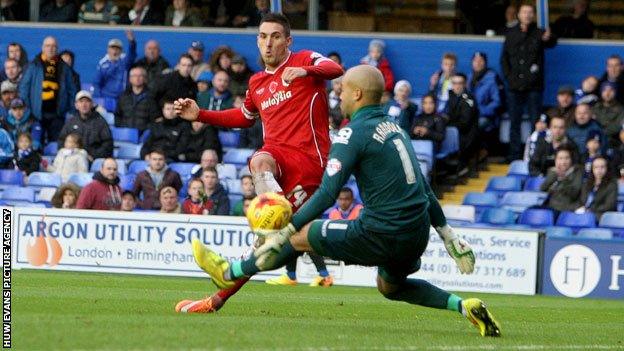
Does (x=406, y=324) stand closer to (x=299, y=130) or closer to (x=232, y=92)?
(x=299, y=130)

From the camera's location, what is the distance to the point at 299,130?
11.1m

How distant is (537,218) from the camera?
19.5 metres

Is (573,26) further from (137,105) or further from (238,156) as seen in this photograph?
(137,105)

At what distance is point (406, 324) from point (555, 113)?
10780 millimetres

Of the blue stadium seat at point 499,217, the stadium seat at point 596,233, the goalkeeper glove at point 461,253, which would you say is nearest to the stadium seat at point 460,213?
the blue stadium seat at point 499,217

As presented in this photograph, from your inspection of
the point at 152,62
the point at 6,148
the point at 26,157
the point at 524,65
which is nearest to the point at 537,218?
the point at 524,65

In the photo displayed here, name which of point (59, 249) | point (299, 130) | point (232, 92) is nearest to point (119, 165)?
point (232, 92)

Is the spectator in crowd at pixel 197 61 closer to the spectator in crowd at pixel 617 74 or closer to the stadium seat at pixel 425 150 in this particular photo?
the stadium seat at pixel 425 150

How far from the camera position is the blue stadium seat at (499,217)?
19.8 m

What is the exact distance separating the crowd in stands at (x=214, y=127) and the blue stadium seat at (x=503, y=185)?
305 millimetres

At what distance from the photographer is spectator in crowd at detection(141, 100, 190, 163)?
21906mm

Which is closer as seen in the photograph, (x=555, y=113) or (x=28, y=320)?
(x=28, y=320)

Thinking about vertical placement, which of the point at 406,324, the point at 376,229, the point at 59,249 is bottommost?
the point at 59,249

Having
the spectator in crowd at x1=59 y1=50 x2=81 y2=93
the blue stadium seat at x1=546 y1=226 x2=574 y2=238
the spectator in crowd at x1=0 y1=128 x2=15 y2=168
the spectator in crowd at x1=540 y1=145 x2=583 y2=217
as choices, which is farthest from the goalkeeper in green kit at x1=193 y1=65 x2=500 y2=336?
the spectator in crowd at x1=59 y1=50 x2=81 y2=93
